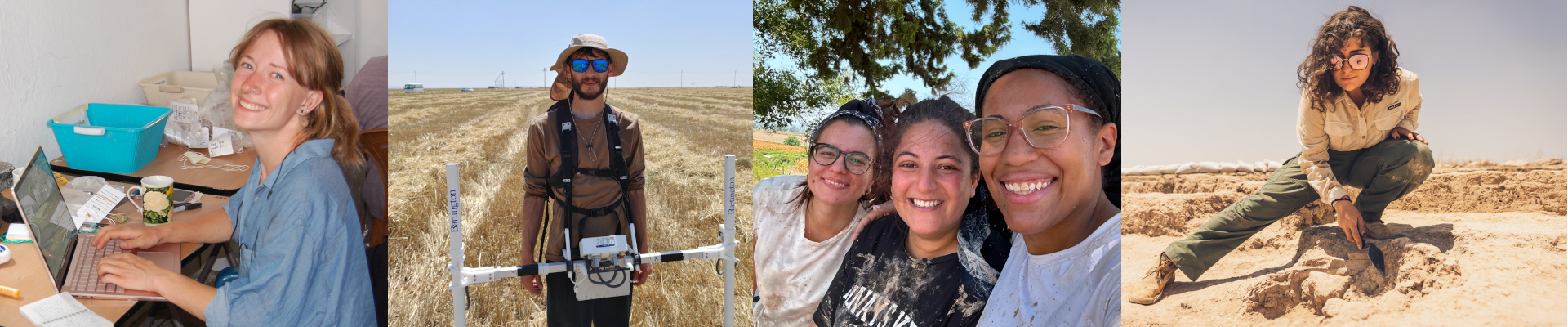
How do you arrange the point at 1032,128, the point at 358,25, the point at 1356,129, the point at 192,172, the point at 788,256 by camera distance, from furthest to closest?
the point at 788,256
the point at 358,25
the point at 192,172
the point at 1356,129
the point at 1032,128

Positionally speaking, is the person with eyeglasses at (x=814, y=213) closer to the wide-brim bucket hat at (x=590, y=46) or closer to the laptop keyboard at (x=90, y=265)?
the wide-brim bucket hat at (x=590, y=46)

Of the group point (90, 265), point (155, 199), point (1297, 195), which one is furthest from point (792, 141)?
point (90, 265)

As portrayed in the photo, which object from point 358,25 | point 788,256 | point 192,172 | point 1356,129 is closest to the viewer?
point 1356,129

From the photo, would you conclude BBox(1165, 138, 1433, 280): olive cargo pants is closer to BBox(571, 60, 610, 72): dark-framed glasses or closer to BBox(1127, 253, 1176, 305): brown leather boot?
BBox(1127, 253, 1176, 305): brown leather boot

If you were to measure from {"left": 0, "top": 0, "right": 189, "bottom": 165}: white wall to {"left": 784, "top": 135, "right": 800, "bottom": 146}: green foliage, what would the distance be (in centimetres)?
268

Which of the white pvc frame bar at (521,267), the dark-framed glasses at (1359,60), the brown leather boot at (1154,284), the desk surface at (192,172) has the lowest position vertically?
the brown leather boot at (1154,284)

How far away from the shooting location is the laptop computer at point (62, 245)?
2.12m

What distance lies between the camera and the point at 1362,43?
229 cm

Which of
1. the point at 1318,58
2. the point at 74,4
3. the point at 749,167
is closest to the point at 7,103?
the point at 74,4

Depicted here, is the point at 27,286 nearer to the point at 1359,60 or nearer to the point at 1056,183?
the point at 1056,183

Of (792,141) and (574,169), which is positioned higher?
(792,141)

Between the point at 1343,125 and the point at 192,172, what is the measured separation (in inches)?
169

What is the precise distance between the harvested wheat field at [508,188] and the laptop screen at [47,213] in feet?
3.07

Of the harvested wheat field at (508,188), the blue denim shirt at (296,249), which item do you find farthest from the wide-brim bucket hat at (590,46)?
the blue denim shirt at (296,249)
